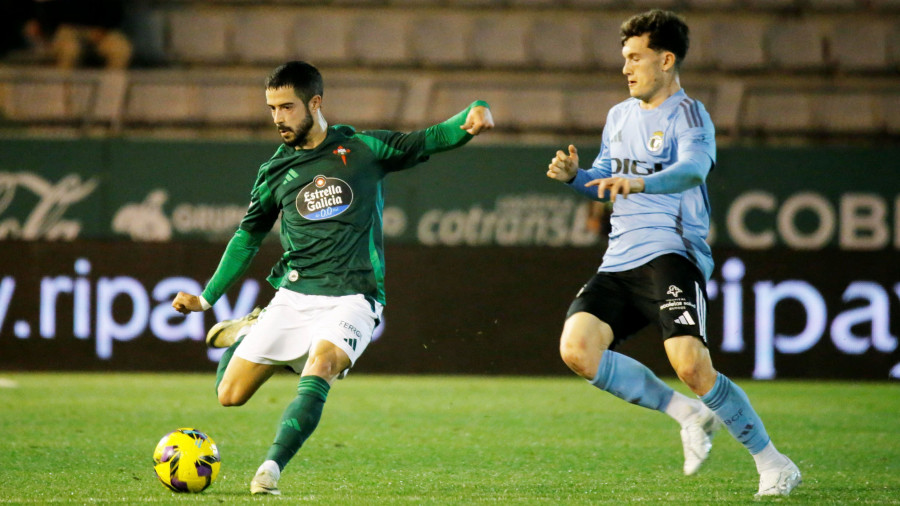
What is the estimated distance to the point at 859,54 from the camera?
14.4 metres

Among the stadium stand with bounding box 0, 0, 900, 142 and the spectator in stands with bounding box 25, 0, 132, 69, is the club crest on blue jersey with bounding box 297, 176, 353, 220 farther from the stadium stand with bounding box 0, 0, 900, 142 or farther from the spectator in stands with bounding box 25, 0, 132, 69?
the spectator in stands with bounding box 25, 0, 132, 69

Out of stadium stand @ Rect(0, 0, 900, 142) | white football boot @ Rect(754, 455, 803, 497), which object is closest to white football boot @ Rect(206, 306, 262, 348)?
white football boot @ Rect(754, 455, 803, 497)

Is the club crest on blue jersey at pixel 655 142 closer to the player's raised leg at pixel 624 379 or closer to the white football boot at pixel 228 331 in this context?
the player's raised leg at pixel 624 379

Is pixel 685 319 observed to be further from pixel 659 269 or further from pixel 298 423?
pixel 298 423

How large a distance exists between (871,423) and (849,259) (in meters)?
3.11

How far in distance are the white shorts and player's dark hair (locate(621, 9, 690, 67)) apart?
5.43ft

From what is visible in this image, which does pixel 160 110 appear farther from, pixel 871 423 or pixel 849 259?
pixel 871 423

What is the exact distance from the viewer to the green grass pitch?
4922 millimetres

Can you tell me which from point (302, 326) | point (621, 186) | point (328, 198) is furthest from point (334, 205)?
point (621, 186)

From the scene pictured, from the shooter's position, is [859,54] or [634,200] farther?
[859,54]

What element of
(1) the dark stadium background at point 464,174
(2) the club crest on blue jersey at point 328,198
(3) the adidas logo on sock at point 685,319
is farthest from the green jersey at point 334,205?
(1) the dark stadium background at point 464,174

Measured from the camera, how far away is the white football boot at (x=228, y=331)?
544 cm

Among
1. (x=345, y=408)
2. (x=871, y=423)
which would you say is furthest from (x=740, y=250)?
(x=345, y=408)

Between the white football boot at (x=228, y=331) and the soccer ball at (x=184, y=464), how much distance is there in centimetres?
68
